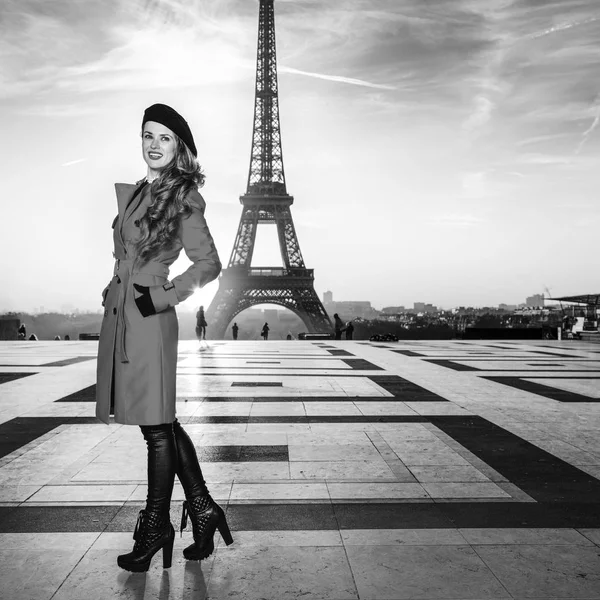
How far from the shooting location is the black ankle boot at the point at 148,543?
230cm

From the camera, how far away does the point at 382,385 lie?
25.1ft

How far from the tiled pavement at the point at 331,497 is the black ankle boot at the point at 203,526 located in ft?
0.21

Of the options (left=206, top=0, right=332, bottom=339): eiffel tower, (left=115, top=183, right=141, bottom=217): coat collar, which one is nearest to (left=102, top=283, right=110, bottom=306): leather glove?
(left=115, top=183, right=141, bottom=217): coat collar

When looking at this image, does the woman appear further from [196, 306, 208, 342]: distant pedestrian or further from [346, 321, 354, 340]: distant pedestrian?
[346, 321, 354, 340]: distant pedestrian

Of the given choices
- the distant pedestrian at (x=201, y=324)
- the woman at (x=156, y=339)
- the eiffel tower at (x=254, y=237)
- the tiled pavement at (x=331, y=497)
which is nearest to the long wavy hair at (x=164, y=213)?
the woman at (x=156, y=339)

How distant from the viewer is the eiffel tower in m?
41.4

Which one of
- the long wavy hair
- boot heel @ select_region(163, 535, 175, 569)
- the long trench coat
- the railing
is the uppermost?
the railing

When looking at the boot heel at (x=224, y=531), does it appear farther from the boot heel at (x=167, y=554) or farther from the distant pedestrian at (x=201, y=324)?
the distant pedestrian at (x=201, y=324)

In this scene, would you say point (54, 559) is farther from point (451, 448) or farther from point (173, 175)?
point (451, 448)

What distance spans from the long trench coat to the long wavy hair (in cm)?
3

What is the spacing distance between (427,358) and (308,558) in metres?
10.3

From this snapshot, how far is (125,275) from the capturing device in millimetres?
2471

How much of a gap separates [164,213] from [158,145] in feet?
1.21

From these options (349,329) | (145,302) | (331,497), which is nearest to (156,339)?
(145,302)
